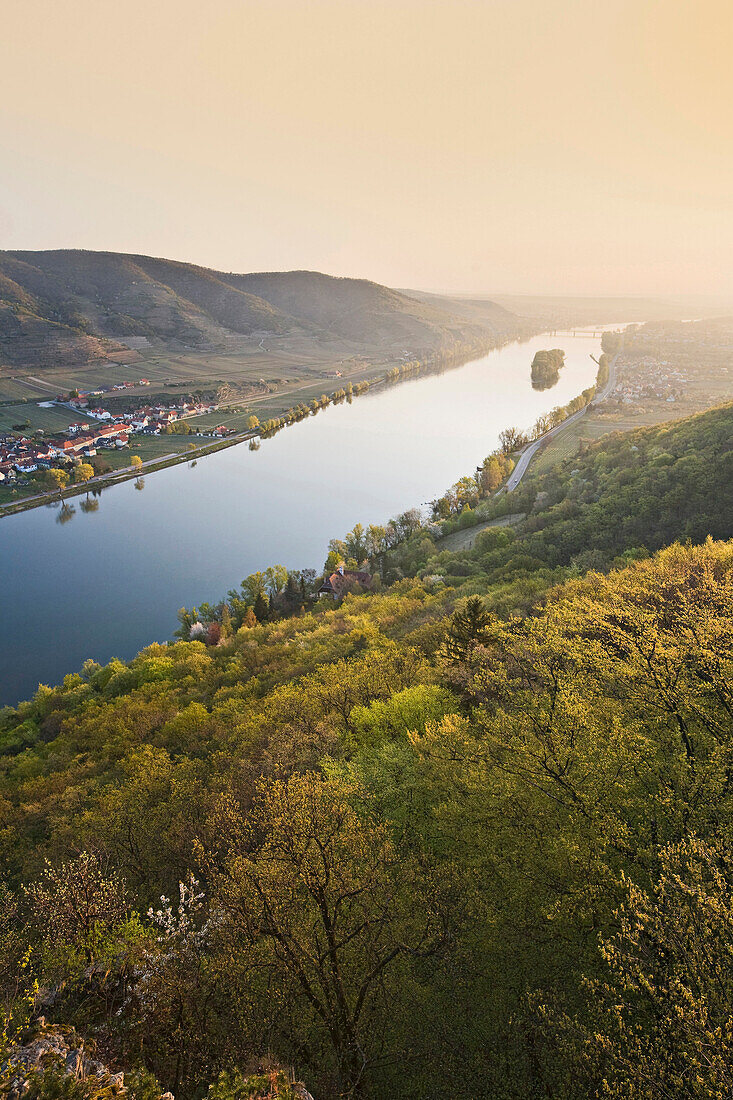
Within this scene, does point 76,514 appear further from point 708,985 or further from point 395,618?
point 708,985

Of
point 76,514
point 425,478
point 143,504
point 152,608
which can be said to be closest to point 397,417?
point 425,478

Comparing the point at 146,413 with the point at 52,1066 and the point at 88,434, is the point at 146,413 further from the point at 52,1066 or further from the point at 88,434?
the point at 52,1066

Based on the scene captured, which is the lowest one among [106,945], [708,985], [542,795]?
[106,945]

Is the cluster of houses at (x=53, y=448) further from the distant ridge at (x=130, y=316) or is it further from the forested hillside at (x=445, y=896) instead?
the forested hillside at (x=445, y=896)

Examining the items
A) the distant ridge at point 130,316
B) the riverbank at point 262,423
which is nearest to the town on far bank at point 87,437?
the riverbank at point 262,423

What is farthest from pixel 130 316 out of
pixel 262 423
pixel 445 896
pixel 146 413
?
pixel 445 896

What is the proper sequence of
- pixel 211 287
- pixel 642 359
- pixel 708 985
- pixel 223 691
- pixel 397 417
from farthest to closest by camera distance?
pixel 211 287, pixel 642 359, pixel 397 417, pixel 223 691, pixel 708 985

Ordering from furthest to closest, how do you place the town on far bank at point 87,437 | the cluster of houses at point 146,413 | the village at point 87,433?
the cluster of houses at point 146,413, the village at point 87,433, the town on far bank at point 87,437
